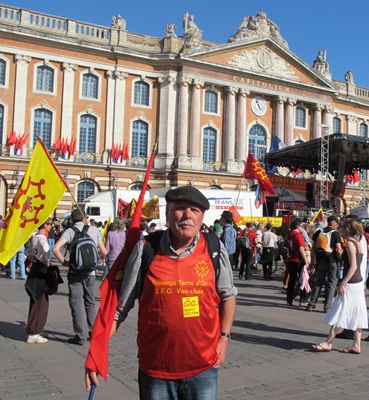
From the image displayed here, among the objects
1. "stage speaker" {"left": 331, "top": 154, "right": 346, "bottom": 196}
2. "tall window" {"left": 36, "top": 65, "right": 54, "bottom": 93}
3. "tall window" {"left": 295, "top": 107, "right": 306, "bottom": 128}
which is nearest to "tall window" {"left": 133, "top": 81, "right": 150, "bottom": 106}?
"tall window" {"left": 36, "top": 65, "right": 54, "bottom": 93}

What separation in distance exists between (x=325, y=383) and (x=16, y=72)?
30.3 meters

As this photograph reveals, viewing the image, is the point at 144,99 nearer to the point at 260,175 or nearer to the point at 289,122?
the point at 289,122

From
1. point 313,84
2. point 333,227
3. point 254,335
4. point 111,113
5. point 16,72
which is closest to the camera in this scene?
point 254,335

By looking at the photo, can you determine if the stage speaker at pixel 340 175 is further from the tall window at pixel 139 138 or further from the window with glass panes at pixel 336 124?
the window with glass panes at pixel 336 124

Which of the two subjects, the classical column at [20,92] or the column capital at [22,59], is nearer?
the column capital at [22,59]

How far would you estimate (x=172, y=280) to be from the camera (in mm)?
2879

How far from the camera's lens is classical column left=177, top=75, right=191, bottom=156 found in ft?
115

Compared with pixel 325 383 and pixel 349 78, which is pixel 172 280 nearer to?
pixel 325 383

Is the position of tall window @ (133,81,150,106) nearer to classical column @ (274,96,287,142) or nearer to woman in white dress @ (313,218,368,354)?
classical column @ (274,96,287,142)

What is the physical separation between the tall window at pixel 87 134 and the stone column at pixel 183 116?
5907mm

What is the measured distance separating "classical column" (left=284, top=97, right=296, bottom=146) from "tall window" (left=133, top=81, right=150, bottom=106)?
37.8 feet

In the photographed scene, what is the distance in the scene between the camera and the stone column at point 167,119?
3512 cm

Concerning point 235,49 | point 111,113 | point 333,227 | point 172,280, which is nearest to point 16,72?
point 111,113

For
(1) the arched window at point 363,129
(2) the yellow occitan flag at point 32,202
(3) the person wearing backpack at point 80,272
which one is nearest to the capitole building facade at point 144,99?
(1) the arched window at point 363,129
